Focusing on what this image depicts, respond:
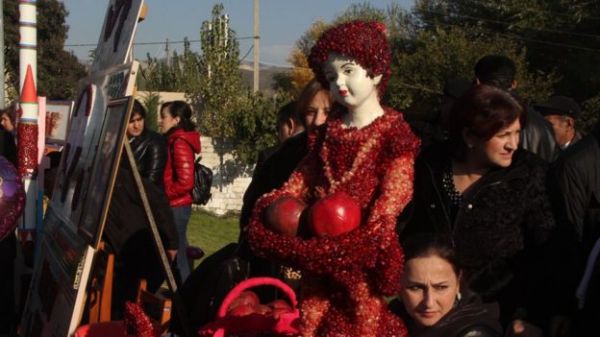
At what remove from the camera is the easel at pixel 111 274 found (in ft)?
12.5

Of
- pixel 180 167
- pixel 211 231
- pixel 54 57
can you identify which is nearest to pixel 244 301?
pixel 180 167

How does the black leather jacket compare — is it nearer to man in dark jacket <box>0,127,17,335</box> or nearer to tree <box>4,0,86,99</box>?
man in dark jacket <box>0,127,17,335</box>

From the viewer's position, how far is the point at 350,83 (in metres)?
2.66

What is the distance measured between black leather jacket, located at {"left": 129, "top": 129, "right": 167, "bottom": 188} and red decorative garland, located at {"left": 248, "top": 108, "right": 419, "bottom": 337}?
3.99 m

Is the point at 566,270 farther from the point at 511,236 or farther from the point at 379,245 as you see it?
the point at 379,245

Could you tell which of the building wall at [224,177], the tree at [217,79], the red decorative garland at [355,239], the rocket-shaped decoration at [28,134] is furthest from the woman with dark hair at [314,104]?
the tree at [217,79]

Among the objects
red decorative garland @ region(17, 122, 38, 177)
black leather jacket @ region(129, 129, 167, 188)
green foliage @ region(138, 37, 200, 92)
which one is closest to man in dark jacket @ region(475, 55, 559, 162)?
black leather jacket @ region(129, 129, 167, 188)

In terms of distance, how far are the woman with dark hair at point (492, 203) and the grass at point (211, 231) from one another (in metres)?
8.10

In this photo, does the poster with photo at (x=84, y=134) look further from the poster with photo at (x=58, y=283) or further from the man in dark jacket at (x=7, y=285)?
the man in dark jacket at (x=7, y=285)

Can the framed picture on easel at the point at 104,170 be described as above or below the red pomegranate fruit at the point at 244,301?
above

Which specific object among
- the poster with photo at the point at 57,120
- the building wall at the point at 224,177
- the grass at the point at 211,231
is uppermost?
the poster with photo at the point at 57,120

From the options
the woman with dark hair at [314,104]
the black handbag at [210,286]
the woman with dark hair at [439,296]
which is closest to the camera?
the woman with dark hair at [439,296]

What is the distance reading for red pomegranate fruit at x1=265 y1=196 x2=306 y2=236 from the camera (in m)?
2.49

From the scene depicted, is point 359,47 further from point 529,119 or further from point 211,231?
point 211,231
